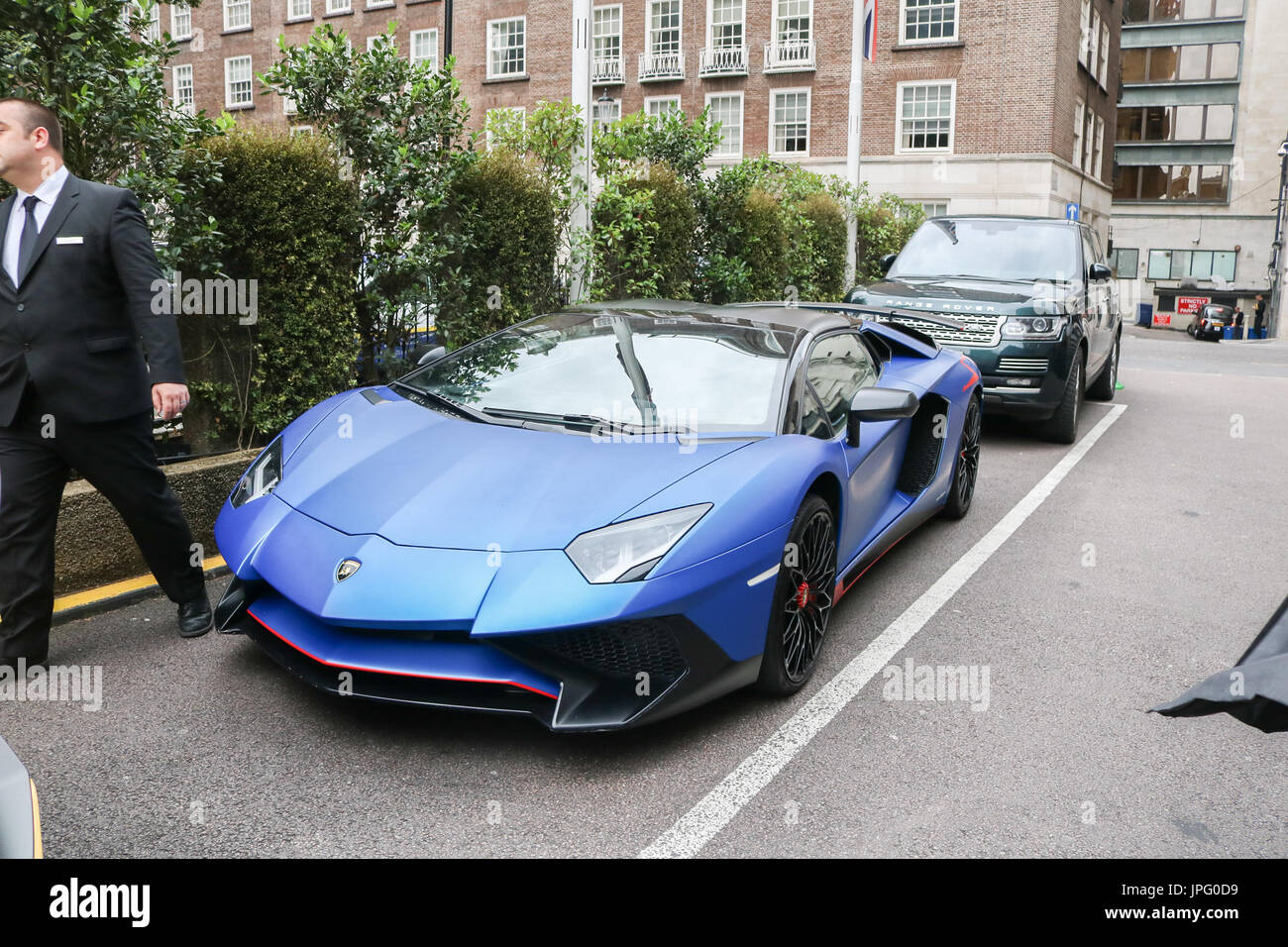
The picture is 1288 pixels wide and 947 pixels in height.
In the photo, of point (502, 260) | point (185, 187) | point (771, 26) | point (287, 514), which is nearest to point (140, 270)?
point (287, 514)

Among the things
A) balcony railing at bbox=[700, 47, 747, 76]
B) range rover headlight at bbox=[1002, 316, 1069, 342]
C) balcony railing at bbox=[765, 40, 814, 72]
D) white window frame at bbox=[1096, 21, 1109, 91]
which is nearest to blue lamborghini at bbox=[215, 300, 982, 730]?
range rover headlight at bbox=[1002, 316, 1069, 342]

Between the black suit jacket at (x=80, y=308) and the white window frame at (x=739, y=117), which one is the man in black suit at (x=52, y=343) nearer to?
the black suit jacket at (x=80, y=308)

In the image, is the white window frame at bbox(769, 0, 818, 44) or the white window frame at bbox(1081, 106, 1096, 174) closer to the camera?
the white window frame at bbox(769, 0, 818, 44)

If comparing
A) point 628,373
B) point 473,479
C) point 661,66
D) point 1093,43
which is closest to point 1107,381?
point 628,373

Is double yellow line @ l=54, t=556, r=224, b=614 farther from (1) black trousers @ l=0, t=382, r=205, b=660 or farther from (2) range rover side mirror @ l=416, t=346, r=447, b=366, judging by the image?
(2) range rover side mirror @ l=416, t=346, r=447, b=366

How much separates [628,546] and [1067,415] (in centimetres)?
700

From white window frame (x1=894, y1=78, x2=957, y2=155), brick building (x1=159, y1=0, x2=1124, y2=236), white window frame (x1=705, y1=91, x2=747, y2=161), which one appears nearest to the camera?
brick building (x1=159, y1=0, x2=1124, y2=236)

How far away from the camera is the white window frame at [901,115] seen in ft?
107

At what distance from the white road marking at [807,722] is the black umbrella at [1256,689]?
4.46 ft

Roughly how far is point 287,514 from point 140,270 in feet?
3.61

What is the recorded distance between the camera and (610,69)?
3628cm

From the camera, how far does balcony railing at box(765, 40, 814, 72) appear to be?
111 ft

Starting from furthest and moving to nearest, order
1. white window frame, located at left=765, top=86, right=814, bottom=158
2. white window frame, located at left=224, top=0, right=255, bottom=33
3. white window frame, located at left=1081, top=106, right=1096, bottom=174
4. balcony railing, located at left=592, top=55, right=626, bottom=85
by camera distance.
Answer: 1. white window frame, located at left=224, top=0, right=255, bottom=33
2. white window frame, located at left=1081, top=106, right=1096, bottom=174
3. balcony railing, located at left=592, top=55, right=626, bottom=85
4. white window frame, located at left=765, top=86, right=814, bottom=158

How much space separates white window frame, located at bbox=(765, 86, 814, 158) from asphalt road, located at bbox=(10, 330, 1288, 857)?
31.2 meters
